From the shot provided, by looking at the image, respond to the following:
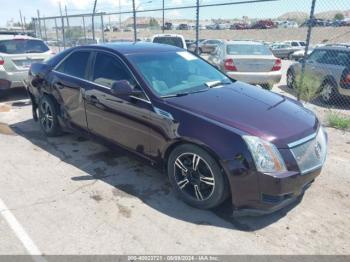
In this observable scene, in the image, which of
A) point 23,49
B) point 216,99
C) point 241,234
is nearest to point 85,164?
point 216,99

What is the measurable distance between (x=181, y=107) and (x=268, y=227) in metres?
1.47

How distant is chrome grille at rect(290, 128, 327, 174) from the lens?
3.18 metres

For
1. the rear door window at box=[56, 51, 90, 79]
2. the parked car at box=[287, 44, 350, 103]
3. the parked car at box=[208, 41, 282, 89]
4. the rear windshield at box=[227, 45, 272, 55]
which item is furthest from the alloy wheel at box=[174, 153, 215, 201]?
the rear windshield at box=[227, 45, 272, 55]

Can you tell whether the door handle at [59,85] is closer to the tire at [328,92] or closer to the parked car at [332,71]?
the parked car at [332,71]

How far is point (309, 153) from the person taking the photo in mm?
3305

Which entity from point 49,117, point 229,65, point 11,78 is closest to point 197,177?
point 49,117

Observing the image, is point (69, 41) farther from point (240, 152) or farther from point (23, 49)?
point (240, 152)

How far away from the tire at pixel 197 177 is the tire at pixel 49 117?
105 inches

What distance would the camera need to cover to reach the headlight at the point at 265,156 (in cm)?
304

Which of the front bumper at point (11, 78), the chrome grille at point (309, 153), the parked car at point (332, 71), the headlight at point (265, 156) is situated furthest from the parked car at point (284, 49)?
the headlight at point (265, 156)

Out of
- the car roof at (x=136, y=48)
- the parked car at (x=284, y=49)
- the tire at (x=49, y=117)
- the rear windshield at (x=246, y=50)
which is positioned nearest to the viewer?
the car roof at (x=136, y=48)

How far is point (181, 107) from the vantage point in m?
3.56

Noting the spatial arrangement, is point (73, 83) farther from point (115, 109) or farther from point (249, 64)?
point (249, 64)

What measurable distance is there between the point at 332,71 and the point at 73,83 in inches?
263
